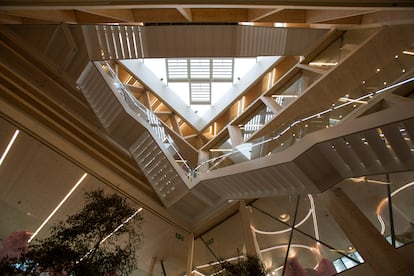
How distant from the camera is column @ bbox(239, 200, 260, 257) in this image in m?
8.90

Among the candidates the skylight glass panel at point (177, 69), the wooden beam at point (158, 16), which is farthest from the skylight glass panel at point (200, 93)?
the wooden beam at point (158, 16)

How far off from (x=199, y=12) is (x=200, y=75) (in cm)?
1024

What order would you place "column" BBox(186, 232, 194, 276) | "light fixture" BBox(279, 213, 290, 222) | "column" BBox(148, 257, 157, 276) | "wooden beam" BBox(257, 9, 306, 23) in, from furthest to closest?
1. "column" BBox(186, 232, 194, 276)
2. "light fixture" BBox(279, 213, 290, 222)
3. "wooden beam" BBox(257, 9, 306, 23)
4. "column" BBox(148, 257, 157, 276)

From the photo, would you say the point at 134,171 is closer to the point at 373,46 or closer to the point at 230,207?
the point at 230,207

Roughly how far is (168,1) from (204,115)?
42.3ft

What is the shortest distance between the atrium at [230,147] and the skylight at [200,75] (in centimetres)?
635

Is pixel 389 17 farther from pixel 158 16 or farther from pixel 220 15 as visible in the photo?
pixel 158 16

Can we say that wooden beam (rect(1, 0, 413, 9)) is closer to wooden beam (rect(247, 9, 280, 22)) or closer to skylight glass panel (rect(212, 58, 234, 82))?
wooden beam (rect(247, 9, 280, 22))

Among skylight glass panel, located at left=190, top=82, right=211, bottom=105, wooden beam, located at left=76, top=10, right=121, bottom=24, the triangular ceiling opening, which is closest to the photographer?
wooden beam, located at left=76, top=10, right=121, bottom=24

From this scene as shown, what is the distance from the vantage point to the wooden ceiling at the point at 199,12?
5.48 metres

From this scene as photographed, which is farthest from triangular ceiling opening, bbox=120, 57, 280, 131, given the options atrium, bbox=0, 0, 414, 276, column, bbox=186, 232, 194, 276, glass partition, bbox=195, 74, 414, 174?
glass partition, bbox=195, 74, 414, 174

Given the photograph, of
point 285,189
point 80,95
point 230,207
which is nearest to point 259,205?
point 230,207

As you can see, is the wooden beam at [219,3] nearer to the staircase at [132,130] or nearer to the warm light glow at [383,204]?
the staircase at [132,130]

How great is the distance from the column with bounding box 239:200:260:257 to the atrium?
56 millimetres
